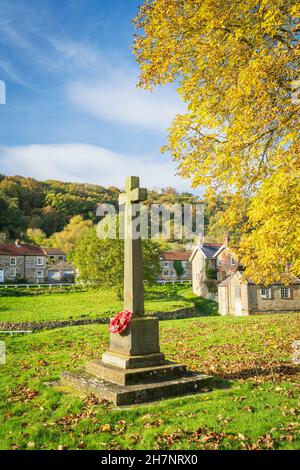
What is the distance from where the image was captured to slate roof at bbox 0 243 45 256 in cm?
6766

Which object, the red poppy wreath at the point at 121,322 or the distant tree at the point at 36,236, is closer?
the red poppy wreath at the point at 121,322

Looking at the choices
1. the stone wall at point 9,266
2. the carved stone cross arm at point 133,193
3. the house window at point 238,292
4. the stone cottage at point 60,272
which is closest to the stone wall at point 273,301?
the house window at point 238,292

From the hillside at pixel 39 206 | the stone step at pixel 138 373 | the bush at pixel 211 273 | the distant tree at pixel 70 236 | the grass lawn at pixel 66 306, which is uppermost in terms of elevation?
the hillside at pixel 39 206

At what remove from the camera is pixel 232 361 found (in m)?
12.1

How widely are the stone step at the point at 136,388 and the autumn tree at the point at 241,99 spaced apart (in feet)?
11.6

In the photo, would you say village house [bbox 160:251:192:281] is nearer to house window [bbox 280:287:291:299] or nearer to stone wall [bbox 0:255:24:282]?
stone wall [bbox 0:255:24:282]

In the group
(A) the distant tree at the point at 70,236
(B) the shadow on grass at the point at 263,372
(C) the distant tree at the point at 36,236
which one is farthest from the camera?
(C) the distant tree at the point at 36,236

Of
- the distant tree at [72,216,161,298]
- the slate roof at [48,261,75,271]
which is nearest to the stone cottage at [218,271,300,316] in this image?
the distant tree at [72,216,161,298]

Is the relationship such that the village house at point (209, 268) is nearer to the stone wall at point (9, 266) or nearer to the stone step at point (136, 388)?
the stone wall at point (9, 266)

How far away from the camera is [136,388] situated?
820 cm

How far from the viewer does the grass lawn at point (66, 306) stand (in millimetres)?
33312

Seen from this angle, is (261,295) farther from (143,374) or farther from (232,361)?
(143,374)
